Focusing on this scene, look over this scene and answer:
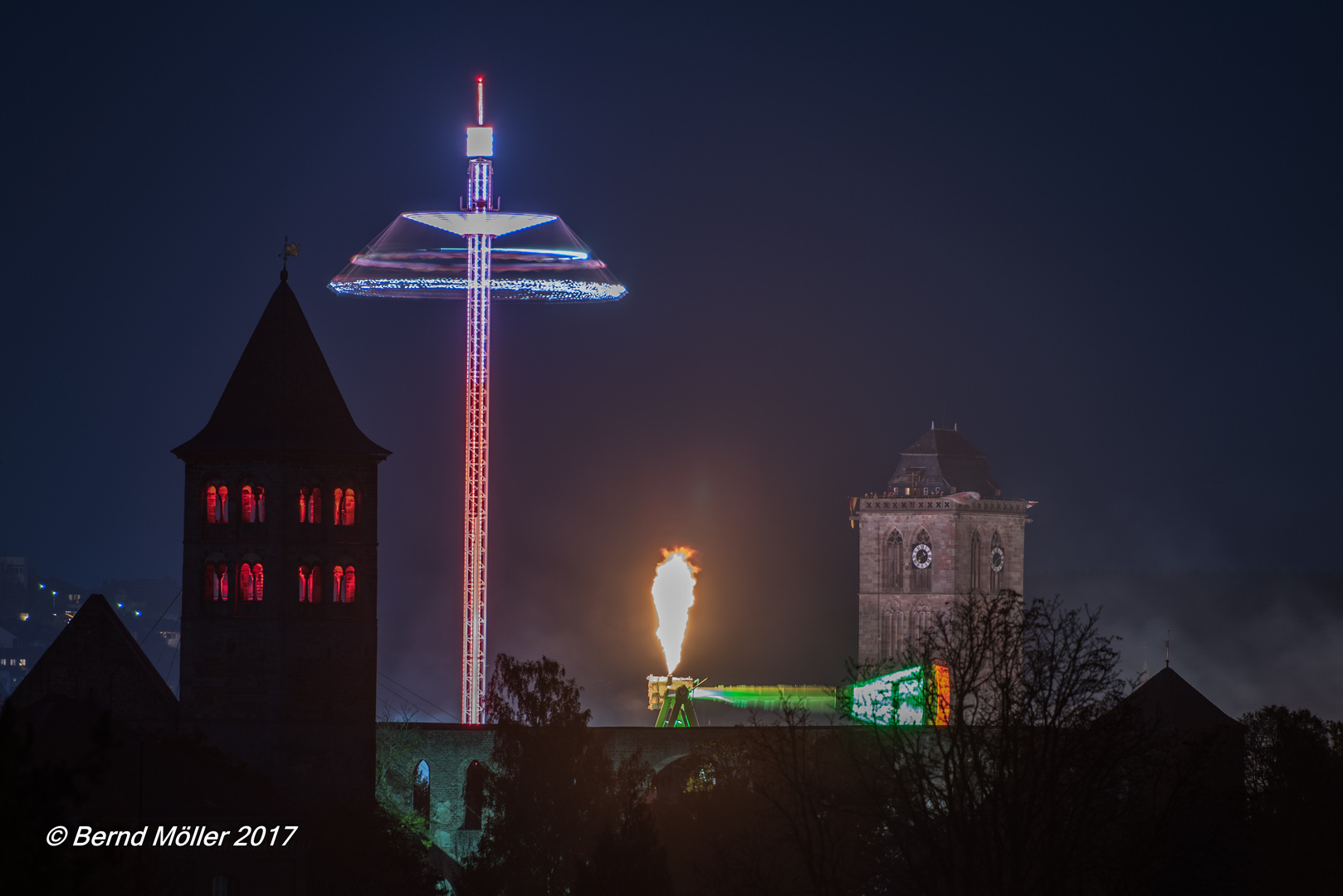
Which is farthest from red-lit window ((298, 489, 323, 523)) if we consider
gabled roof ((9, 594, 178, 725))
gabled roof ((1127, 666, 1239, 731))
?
gabled roof ((1127, 666, 1239, 731))

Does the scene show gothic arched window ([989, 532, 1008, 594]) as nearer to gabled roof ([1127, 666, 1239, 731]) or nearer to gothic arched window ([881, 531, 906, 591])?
gothic arched window ([881, 531, 906, 591])

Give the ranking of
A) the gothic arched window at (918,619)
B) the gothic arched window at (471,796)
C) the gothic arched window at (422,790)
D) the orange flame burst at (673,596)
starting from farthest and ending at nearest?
the gothic arched window at (918,619) < the orange flame burst at (673,596) < the gothic arched window at (422,790) < the gothic arched window at (471,796)

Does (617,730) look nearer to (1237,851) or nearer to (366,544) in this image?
(366,544)

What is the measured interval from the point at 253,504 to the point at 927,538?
8397 cm

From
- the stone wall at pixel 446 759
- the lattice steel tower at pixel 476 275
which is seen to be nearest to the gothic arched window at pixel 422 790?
the stone wall at pixel 446 759

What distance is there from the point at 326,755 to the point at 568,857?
29.5ft

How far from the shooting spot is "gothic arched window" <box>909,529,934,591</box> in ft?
484

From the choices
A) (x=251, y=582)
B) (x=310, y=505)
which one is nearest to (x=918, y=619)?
(x=310, y=505)

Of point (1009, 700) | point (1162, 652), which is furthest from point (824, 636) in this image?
point (1009, 700)

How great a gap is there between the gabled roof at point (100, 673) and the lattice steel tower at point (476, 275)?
18.8 m

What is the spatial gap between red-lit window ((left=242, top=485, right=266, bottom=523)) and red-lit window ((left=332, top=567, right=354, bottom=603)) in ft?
9.62

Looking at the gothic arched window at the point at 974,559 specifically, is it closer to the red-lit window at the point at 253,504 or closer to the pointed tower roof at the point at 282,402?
the pointed tower roof at the point at 282,402

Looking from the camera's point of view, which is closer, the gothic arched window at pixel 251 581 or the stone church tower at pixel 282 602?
the stone church tower at pixel 282 602

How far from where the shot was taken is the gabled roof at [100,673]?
2766 inches
